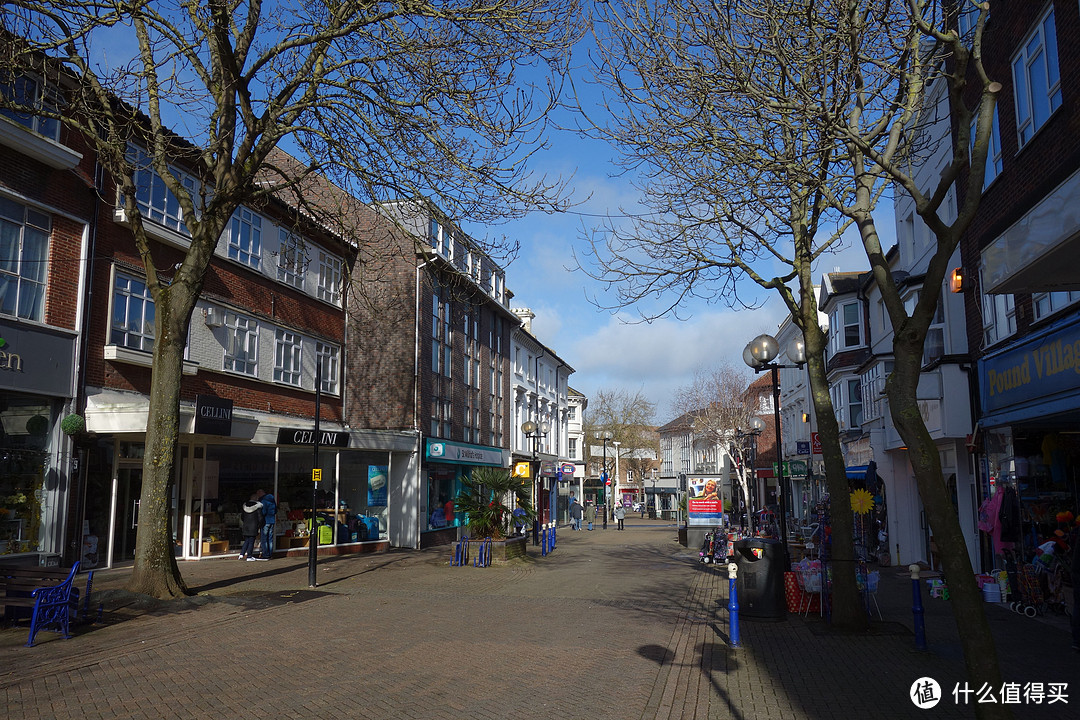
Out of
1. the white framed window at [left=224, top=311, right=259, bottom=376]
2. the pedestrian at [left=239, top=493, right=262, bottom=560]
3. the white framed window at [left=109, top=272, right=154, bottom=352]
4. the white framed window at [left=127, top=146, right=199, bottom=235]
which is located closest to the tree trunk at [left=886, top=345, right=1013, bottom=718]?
the white framed window at [left=109, top=272, right=154, bottom=352]

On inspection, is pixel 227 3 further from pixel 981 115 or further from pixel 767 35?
pixel 981 115

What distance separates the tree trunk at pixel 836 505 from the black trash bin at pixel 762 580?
1160 mm

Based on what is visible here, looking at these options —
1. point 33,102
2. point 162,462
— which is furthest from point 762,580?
point 33,102

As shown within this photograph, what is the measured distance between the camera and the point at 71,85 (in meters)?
15.8

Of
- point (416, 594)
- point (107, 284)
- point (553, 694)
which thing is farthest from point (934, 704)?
point (107, 284)

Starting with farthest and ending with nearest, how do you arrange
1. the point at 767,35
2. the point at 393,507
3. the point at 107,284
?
1. the point at 393,507
2. the point at 107,284
3. the point at 767,35

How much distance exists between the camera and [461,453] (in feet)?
104

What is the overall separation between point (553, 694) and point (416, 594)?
811 centimetres

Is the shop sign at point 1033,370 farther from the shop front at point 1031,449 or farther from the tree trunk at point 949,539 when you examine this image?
the tree trunk at point 949,539

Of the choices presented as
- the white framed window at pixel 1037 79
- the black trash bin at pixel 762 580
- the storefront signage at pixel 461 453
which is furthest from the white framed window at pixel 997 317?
the storefront signage at pixel 461 453

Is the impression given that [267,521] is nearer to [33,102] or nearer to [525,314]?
[33,102]

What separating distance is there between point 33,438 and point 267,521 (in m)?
6.56

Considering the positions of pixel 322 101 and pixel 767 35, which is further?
pixel 322 101

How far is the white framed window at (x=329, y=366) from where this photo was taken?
26.3 m
